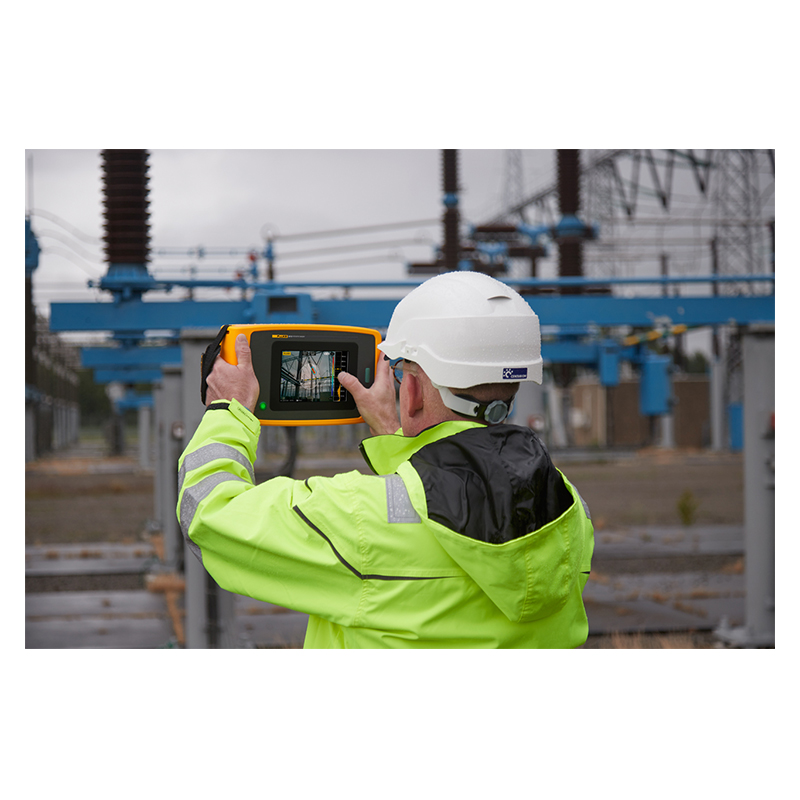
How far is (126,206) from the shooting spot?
4664 mm

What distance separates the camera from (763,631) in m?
5.06

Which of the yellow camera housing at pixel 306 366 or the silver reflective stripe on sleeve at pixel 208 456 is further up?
the yellow camera housing at pixel 306 366

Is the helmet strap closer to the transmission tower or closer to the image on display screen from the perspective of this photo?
the image on display screen

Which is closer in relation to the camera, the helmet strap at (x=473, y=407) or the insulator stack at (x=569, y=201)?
the helmet strap at (x=473, y=407)

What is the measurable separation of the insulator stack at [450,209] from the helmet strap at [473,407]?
7013 mm

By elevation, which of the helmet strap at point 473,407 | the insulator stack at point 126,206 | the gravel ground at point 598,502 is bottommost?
the gravel ground at point 598,502

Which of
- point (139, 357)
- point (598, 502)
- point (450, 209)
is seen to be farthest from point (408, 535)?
→ point (598, 502)

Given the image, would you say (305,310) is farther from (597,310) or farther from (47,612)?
(47,612)

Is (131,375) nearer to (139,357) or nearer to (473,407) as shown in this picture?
(139,357)

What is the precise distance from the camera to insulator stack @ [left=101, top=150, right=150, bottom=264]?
457cm

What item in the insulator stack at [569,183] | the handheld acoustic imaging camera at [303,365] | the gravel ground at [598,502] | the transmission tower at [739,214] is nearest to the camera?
the handheld acoustic imaging camera at [303,365]

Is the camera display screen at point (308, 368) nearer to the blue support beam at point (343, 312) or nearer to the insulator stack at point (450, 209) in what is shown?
the blue support beam at point (343, 312)

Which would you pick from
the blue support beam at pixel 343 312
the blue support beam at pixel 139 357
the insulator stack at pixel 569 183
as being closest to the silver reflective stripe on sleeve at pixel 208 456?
the blue support beam at pixel 343 312

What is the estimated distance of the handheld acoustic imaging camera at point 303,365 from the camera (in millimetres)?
1764
